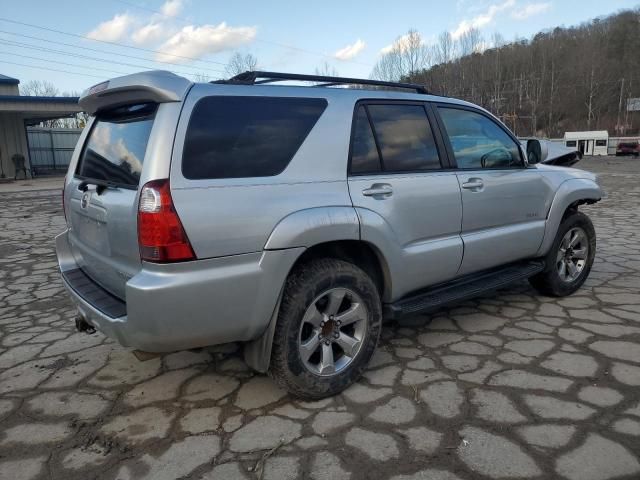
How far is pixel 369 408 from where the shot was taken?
9.14ft

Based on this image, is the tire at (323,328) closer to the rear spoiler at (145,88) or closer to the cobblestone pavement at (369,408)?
the cobblestone pavement at (369,408)

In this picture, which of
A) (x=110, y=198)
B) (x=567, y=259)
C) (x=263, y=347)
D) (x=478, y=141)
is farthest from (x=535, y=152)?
(x=110, y=198)

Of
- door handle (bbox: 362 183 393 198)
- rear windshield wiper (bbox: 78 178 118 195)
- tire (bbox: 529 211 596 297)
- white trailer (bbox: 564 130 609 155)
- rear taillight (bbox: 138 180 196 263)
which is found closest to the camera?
rear taillight (bbox: 138 180 196 263)

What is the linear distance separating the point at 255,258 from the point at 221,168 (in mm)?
494

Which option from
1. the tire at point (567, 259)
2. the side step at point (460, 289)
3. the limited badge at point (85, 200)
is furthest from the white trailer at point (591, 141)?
the limited badge at point (85, 200)

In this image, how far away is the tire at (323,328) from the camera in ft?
8.75

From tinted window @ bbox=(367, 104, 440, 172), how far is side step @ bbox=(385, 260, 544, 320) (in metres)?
0.89

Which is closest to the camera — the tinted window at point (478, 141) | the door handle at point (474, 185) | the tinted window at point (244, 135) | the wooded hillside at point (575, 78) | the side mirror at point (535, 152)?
the tinted window at point (244, 135)

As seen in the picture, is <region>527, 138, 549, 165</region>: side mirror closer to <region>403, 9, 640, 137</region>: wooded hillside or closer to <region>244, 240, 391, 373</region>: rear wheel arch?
<region>244, 240, 391, 373</region>: rear wheel arch

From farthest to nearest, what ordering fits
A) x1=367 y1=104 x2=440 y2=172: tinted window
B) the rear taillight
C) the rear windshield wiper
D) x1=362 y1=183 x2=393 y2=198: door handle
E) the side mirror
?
the side mirror → x1=367 y1=104 x2=440 y2=172: tinted window → x1=362 y1=183 x2=393 y2=198: door handle → the rear windshield wiper → the rear taillight

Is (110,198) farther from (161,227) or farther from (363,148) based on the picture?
(363,148)

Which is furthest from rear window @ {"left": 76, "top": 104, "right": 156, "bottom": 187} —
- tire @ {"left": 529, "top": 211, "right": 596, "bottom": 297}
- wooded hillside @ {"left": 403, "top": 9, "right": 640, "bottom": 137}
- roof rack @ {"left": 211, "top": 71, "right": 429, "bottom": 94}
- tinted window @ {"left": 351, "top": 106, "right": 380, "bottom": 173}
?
wooded hillside @ {"left": 403, "top": 9, "right": 640, "bottom": 137}

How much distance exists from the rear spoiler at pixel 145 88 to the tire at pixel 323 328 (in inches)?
45.0

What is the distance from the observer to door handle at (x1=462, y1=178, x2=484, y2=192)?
3.56 metres
